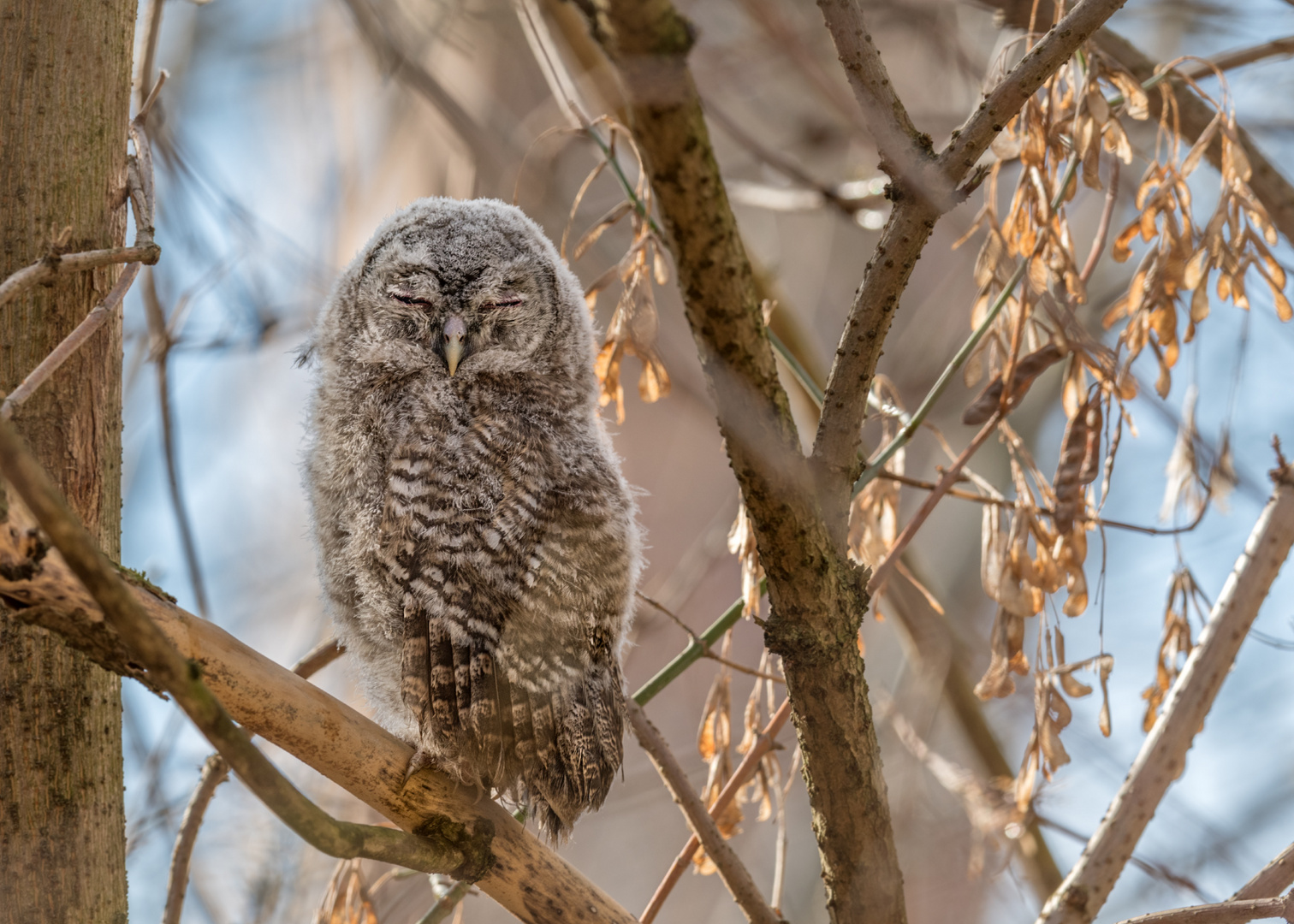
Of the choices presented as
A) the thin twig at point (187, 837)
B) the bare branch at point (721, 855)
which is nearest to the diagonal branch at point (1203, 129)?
the bare branch at point (721, 855)

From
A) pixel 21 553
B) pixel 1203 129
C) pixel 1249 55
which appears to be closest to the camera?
pixel 21 553

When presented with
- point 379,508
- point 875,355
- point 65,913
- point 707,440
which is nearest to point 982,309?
point 875,355

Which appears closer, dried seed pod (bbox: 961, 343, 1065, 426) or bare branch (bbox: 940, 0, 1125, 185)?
bare branch (bbox: 940, 0, 1125, 185)

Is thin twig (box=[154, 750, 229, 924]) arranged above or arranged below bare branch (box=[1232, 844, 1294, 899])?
above

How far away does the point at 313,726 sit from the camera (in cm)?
128

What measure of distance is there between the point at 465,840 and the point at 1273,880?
113 centimetres

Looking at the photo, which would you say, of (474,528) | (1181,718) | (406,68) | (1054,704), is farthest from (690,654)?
(406,68)

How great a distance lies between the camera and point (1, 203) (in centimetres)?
141

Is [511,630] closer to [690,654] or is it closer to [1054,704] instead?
[690,654]

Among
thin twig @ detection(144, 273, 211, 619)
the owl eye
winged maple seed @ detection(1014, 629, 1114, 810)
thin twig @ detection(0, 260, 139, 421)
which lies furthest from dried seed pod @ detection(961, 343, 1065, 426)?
thin twig @ detection(144, 273, 211, 619)

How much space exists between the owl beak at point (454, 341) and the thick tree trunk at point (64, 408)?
0.47m

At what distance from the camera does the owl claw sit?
4.69 feet

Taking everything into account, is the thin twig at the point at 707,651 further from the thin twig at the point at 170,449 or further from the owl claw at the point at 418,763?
the thin twig at the point at 170,449

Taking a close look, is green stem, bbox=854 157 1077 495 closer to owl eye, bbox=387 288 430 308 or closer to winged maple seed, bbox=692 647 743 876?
winged maple seed, bbox=692 647 743 876
